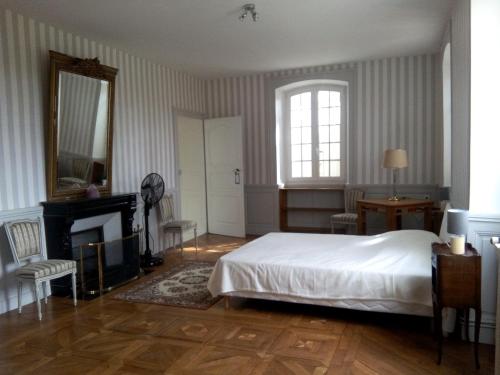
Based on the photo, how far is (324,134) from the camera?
6180 mm

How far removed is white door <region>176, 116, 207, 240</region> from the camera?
6174 mm

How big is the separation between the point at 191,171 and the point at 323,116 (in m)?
2.33

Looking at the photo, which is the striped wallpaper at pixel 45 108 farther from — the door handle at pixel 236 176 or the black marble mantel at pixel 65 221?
the door handle at pixel 236 176

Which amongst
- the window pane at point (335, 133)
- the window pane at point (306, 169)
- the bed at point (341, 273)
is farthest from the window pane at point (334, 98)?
the bed at point (341, 273)

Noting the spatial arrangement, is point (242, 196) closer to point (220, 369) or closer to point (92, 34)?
point (92, 34)

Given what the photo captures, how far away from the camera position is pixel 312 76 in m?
5.96

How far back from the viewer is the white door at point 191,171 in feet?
20.3

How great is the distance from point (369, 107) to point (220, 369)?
4519 millimetres

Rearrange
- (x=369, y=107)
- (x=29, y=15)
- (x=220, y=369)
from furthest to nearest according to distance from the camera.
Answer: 1. (x=369, y=107)
2. (x=29, y=15)
3. (x=220, y=369)

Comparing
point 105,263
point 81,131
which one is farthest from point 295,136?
point 105,263

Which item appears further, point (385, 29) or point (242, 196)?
point (242, 196)

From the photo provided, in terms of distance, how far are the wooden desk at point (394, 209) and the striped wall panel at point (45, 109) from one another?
2771 millimetres

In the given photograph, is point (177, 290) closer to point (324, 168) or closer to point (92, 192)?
point (92, 192)

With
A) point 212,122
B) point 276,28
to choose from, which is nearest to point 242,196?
point 212,122
